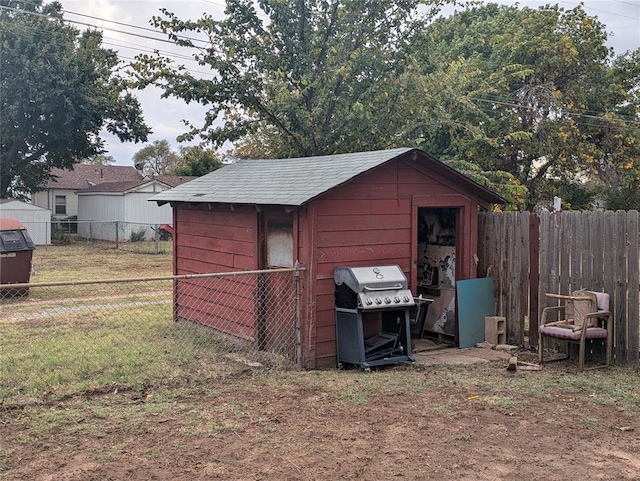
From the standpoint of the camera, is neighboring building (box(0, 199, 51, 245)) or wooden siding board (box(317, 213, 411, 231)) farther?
neighboring building (box(0, 199, 51, 245))

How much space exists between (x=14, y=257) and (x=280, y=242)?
802cm

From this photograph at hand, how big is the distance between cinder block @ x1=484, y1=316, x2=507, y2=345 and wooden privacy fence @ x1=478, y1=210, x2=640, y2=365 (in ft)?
0.43

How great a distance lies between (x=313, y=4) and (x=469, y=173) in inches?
241

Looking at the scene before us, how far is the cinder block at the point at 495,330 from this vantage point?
830 centimetres

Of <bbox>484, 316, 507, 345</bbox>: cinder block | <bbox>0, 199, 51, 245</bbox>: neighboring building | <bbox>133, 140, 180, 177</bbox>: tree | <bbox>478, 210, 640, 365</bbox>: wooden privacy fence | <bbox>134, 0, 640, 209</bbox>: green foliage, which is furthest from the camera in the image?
<bbox>133, 140, 180, 177</bbox>: tree

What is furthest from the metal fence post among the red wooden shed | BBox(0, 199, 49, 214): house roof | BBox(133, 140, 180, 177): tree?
BBox(133, 140, 180, 177): tree

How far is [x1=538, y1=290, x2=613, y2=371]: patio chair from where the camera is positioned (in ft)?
22.6

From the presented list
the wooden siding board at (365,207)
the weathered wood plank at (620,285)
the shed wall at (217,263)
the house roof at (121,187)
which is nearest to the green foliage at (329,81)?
→ the shed wall at (217,263)

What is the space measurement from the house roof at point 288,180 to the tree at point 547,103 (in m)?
11.9

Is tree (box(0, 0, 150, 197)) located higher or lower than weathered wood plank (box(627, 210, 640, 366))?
higher

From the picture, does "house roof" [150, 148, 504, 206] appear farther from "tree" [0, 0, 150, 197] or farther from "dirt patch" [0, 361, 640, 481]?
"tree" [0, 0, 150, 197]

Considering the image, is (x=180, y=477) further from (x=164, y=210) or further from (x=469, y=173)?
(x=164, y=210)

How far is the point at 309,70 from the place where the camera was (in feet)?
51.3

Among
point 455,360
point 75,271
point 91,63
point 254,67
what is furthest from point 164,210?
point 455,360
